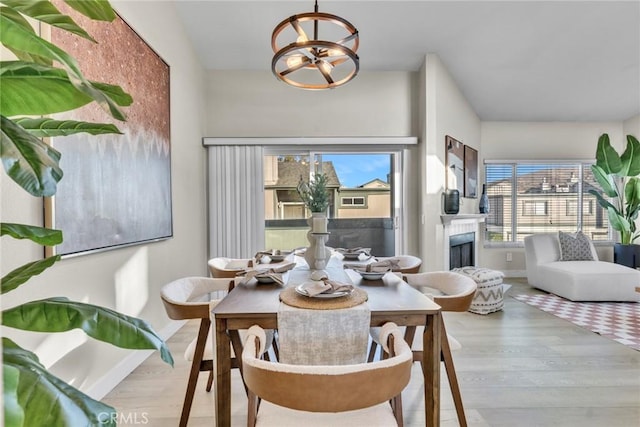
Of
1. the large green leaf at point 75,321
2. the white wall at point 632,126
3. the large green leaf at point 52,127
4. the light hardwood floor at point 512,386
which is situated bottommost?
the light hardwood floor at point 512,386

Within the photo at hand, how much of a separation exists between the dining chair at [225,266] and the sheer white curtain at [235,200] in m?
1.36

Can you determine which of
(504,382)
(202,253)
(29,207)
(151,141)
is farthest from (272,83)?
(504,382)

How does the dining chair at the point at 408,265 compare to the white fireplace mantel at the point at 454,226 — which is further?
the white fireplace mantel at the point at 454,226

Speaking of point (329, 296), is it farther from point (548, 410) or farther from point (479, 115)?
point (479, 115)

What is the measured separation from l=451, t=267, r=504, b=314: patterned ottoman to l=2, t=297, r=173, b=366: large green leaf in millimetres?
3531

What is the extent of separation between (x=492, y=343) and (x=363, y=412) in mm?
2175

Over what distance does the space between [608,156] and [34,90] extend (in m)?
6.30

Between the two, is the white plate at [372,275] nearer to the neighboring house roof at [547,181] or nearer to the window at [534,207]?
the neighboring house roof at [547,181]

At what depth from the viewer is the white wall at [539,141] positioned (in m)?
5.50

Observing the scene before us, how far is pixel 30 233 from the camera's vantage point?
28.0 inches

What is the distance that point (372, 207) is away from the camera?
446cm

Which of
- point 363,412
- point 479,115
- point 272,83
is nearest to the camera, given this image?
point 363,412

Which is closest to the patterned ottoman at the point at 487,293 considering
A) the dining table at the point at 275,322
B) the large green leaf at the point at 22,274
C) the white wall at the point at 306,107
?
the white wall at the point at 306,107

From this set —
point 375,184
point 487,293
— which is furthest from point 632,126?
point 375,184
